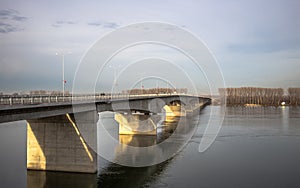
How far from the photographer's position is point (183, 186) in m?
22.8

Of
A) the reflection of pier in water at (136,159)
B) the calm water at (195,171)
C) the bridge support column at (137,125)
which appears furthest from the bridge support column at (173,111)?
the calm water at (195,171)

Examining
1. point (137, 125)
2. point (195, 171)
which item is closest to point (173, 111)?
point (137, 125)

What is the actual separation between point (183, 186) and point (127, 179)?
15.8ft

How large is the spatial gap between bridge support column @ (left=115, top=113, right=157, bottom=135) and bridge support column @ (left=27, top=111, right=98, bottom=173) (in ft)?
75.0

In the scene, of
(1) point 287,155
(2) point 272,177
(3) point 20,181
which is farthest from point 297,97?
(3) point 20,181

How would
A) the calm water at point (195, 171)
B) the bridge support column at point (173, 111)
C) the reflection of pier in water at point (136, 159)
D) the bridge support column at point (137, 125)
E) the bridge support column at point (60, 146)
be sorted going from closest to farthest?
the calm water at point (195, 171) → the reflection of pier in water at point (136, 159) → the bridge support column at point (60, 146) → the bridge support column at point (137, 125) → the bridge support column at point (173, 111)

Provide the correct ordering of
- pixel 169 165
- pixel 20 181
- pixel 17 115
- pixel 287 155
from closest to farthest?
pixel 17 115
pixel 20 181
pixel 169 165
pixel 287 155

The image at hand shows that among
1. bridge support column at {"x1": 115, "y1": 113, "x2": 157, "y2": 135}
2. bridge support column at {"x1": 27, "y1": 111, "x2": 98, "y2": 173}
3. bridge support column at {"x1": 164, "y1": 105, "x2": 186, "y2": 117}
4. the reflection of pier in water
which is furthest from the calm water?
bridge support column at {"x1": 164, "y1": 105, "x2": 186, "y2": 117}

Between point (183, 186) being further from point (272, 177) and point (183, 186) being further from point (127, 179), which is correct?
point (272, 177)

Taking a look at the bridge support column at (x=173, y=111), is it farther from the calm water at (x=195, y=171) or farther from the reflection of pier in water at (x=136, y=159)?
the calm water at (x=195, y=171)

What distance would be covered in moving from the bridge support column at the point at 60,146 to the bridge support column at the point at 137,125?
2285 centimetres

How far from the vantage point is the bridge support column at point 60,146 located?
2503 cm

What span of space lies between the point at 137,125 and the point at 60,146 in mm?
24632

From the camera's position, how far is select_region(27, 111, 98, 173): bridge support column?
2503cm
